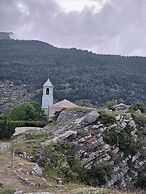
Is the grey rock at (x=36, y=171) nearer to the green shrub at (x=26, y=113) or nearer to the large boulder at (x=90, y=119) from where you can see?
the large boulder at (x=90, y=119)

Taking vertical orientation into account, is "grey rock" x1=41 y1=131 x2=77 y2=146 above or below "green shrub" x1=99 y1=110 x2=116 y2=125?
below

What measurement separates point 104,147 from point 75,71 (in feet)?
273

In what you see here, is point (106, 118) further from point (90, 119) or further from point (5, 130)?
point (5, 130)

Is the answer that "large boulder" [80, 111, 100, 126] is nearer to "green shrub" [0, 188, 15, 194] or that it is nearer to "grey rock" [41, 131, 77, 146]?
"grey rock" [41, 131, 77, 146]

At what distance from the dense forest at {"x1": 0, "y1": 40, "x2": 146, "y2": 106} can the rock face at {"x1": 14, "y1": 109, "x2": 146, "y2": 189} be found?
55.0 m

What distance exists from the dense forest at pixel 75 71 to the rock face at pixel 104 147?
180ft

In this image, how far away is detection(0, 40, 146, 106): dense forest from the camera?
278 feet

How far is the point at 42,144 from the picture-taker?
18.5m

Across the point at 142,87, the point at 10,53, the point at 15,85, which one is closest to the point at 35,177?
the point at 142,87

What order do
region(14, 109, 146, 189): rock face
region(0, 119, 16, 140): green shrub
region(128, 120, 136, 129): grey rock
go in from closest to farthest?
region(14, 109, 146, 189): rock face
region(128, 120, 136, 129): grey rock
region(0, 119, 16, 140): green shrub

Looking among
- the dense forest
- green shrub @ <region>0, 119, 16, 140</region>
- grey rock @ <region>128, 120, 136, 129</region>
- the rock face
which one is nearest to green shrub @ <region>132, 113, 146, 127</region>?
the rock face

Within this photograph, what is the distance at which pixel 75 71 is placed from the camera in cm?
10269

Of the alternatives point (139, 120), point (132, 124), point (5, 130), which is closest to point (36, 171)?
point (132, 124)

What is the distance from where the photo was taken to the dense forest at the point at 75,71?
8469 cm
